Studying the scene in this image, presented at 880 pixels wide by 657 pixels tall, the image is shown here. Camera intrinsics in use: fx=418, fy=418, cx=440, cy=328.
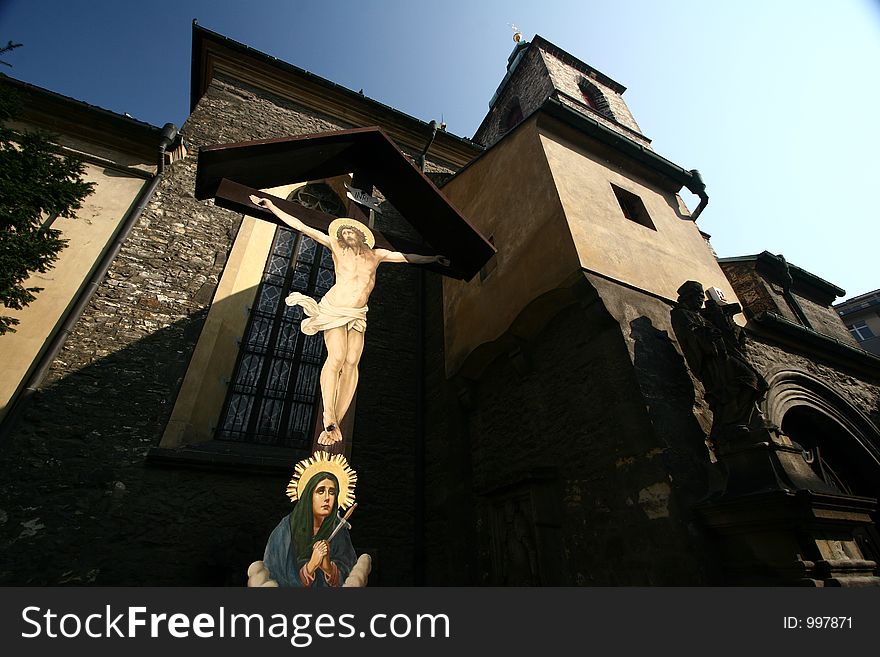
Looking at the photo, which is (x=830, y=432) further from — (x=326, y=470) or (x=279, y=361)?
(x=279, y=361)

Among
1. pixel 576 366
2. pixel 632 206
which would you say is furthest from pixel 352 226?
pixel 632 206

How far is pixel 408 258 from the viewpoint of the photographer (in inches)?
140

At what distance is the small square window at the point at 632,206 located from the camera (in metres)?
6.21

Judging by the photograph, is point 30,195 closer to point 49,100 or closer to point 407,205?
point 49,100

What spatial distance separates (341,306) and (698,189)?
24.0 feet

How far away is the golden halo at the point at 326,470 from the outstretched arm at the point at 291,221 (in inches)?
65.0

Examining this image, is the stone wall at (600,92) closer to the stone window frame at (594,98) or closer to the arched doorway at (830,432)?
the stone window frame at (594,98)

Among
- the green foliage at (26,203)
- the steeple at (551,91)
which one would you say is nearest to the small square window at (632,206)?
the green foliage at (26,203)

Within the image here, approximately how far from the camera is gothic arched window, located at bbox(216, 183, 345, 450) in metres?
5.70

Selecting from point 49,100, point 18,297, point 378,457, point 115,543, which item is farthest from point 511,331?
point 49,100

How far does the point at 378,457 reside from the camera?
584 centimetres

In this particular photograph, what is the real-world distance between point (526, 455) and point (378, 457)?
2.25m

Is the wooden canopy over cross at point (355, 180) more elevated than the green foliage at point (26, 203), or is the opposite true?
the green foliage at point (26, 203)

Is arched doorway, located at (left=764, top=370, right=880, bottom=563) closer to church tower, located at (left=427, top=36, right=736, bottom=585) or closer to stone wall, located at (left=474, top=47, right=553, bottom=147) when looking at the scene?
church tower, located at (left=427, top=36, right=736, bottom=585)
